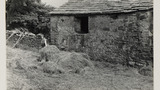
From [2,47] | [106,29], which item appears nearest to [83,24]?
[106,29]

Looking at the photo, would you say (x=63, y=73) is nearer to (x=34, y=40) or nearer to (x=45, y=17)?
(x=34, y=40)

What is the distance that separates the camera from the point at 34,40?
6.48 meters

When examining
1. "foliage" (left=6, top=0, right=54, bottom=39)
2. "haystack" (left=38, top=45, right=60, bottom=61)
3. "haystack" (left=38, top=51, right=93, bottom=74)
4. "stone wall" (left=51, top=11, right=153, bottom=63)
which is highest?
"foliage" (left=6, top=0, right=54, bottom=39)

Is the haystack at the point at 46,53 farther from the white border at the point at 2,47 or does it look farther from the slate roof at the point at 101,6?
the slate roof at the point at 101,6

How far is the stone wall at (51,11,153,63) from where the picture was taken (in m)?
5.59

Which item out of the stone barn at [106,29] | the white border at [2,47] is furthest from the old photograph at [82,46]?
the white border at [2,47]

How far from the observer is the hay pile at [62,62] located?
5.51 meters

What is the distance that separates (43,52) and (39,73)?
2.39 ft

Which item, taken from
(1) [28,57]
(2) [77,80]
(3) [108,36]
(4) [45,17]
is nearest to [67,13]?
(4) [45,17]

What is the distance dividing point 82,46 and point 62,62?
3.37ft

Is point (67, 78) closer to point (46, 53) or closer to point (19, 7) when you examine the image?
point (46, 53)

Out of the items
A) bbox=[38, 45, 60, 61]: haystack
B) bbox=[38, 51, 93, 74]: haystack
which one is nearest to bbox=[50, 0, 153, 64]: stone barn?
bbox=[38, 51, 93, 74]: haystack

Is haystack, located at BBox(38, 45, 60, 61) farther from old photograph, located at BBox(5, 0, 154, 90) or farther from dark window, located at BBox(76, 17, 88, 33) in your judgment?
dark window, located at BBox(76, 17, 88, 33)

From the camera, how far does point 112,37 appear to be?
629cm
